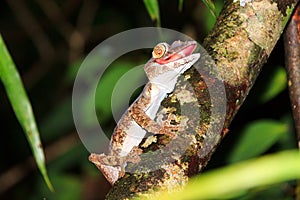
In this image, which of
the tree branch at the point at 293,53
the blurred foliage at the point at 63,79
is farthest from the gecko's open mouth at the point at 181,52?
the blurred foliage at the point at 63,79

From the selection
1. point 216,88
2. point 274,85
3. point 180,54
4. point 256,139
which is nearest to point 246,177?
point 216,88

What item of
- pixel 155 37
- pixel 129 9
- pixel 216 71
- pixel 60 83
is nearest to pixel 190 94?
pixel 216 71

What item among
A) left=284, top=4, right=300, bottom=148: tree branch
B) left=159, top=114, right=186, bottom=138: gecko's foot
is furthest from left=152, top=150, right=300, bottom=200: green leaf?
left=284, top=4, right=300, bottom=148: tree branch

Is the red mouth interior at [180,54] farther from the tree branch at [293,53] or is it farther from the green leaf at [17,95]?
the green leaf at [17,95]

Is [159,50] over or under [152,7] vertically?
under

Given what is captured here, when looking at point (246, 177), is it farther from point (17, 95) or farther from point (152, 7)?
point (152, 7)

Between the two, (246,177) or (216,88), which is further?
(216,88)

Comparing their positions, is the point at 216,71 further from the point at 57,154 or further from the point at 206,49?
the point at 57,154
